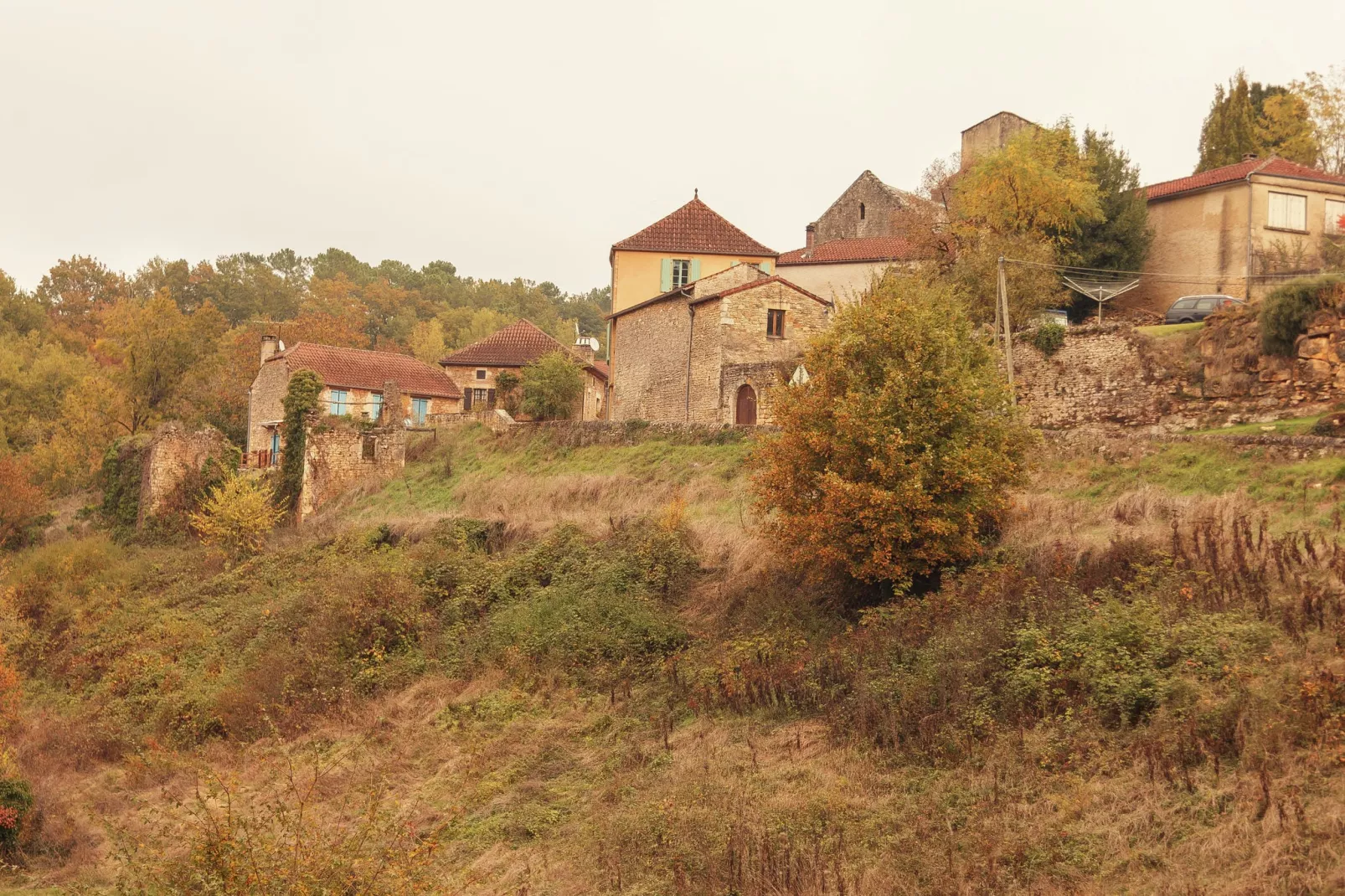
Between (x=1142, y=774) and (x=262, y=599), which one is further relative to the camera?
(x=262, y=599)

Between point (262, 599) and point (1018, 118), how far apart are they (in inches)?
1259

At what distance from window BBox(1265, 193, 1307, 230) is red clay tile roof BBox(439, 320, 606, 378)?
24550mm

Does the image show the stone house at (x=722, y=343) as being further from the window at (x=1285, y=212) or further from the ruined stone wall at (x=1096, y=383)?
the window at (x=1285, y=212)

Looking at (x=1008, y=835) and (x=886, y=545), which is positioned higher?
(x=886, y=545)

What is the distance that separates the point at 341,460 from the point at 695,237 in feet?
44.9

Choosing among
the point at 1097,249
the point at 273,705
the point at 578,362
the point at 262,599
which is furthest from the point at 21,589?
the point at 1097,249

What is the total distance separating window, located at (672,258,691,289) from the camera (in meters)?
36.5

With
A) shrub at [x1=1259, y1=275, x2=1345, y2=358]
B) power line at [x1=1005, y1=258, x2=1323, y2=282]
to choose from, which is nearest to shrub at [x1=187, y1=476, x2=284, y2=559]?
power line at [x1=1005, y1=258, x2=1323, y2=282]

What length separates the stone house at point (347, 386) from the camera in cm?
4269

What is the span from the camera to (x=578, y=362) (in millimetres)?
40531

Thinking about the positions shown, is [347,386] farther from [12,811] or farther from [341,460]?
[12,811]

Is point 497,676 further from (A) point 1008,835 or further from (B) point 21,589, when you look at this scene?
(B) point 21,589

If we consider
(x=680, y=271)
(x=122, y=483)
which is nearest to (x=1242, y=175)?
(x=680, y=271)

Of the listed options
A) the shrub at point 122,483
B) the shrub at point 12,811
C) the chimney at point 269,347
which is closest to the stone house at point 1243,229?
the shrub at point 12,811
